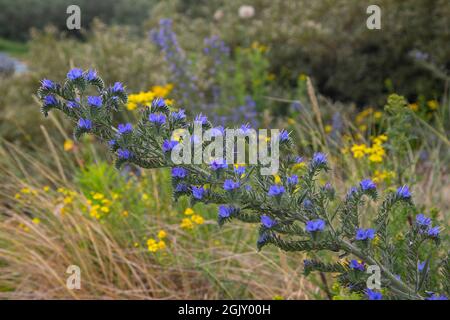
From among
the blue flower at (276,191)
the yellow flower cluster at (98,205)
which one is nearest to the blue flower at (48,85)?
the blue flower at (276,191)

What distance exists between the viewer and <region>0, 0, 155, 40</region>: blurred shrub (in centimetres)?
1994

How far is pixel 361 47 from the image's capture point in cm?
777

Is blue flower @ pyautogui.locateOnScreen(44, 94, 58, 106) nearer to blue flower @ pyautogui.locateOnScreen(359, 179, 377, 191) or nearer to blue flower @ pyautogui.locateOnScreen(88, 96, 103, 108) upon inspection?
blue flower @ pyautogui.locateOnScreen(88, 96, 103, 108)

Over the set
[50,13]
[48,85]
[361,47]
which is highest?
[50,13]

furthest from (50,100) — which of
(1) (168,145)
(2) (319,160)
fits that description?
(2) (319,160)

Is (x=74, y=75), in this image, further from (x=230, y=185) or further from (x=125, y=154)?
(x=230, y=185)

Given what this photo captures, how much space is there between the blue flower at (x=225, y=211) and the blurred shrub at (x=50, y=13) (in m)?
18.3

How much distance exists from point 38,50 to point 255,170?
25.3 ft

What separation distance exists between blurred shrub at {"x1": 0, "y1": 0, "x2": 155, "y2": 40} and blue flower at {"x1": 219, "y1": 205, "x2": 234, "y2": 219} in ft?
60.2

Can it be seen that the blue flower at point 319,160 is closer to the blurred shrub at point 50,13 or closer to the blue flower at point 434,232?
the blue flower at point 434,232

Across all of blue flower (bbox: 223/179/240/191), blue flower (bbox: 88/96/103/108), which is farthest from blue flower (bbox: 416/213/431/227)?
blue flower (bbox: 88/96/103/108)

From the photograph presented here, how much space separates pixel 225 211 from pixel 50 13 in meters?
19.4
